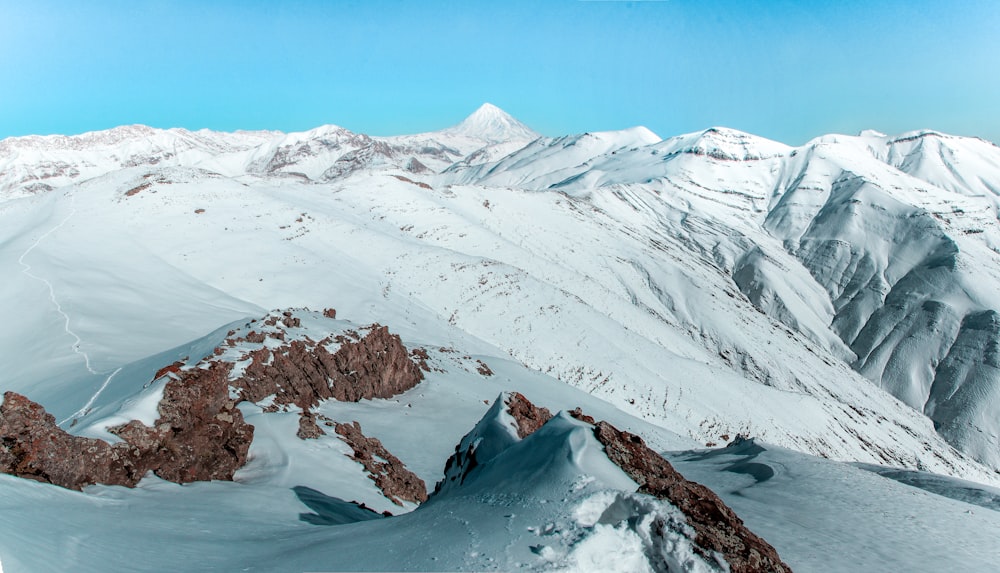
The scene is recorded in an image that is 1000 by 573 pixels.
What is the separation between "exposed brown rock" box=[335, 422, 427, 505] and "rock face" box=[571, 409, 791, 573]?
6.37 metres

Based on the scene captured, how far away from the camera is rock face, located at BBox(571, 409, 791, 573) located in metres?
5.79

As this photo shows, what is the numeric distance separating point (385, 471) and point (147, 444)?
16.7 feet

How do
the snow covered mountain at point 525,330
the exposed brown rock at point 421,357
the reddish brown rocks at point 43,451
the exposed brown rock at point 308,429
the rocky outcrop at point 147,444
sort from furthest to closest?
the exposed brown rock at point 421,357 → the exposed brown rock at point 308,429 → the snow covered mountain at point 525,330 → the rocky outcrop at point 147,444 → the reddish brown rocks at point 43,451

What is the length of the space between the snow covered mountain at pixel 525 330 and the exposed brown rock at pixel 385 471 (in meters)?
0.50

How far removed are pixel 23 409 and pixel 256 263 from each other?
1326 inches

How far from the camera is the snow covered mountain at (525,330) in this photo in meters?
9.28

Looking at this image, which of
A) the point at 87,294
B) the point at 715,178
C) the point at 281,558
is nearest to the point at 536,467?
the point at 281,558

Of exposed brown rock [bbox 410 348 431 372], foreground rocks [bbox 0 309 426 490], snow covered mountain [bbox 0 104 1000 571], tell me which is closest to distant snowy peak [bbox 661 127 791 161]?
snow covered mountain [bbox 0 104 1000 571]

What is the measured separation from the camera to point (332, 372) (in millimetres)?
18422

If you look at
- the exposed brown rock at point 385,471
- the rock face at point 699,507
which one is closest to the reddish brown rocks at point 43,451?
the exposed brown rock at point 385,471

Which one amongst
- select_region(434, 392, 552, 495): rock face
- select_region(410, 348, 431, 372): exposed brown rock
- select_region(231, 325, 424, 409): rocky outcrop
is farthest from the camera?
select_region(410, 348, 431, 372): exposed brown rock

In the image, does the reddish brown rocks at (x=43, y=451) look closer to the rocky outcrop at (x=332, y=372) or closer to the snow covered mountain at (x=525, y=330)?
the snow covered mountain at (x=525, y=330)

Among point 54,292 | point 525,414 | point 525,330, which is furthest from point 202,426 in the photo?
point 525,330

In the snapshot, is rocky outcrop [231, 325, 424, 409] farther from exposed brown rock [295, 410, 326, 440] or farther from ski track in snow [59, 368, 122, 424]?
ski track in snow [59, 368, 122, 424]
